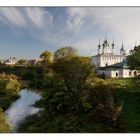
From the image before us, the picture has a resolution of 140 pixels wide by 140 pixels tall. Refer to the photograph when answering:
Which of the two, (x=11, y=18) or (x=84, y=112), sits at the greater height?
(x=11, y=18)

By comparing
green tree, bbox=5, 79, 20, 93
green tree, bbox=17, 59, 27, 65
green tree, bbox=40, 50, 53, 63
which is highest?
green tree, bbox=40, 50, 53, 63

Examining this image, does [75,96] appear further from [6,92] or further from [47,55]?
[6,92]

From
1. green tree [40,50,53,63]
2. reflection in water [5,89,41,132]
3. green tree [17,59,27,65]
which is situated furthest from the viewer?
reflection in water [5,89,41,132]

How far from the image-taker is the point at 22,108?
8.59m

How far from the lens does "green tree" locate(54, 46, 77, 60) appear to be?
25.0 ft

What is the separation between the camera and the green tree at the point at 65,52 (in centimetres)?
763

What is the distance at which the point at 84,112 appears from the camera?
25.6ft

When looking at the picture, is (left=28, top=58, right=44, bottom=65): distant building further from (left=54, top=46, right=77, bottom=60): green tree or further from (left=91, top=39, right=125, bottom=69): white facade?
(left=91, top=39, right=125, bottom=69): white facade

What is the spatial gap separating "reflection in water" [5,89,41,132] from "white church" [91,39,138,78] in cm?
129

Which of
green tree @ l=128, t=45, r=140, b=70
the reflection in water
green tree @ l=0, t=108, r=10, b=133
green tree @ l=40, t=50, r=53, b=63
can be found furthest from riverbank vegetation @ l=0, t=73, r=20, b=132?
green tree @ l=128, t=45, r=140, b=70

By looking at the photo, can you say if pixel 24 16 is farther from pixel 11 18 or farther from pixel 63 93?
pixel 63 93

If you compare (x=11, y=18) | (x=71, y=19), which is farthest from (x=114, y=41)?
(x=11, y=18)

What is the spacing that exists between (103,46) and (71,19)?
0.75m

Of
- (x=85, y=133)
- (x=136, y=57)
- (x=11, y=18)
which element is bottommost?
(x=85, y=133)
